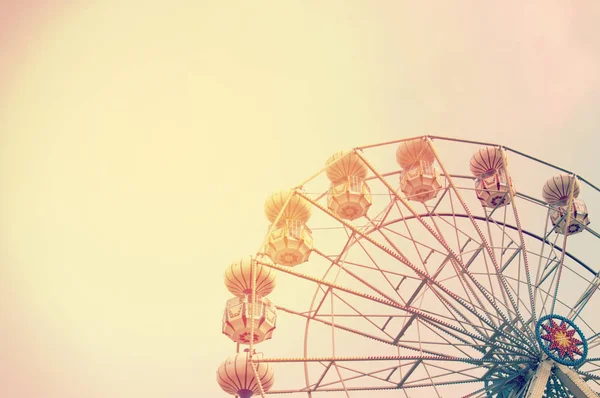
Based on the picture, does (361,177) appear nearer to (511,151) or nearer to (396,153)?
(396,153)

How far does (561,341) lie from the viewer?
50.9ft

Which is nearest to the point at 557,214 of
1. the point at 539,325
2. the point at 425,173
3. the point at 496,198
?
the point at 496,198

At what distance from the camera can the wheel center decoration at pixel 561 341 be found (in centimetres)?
1527

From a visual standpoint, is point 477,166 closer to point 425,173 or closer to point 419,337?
point 425,173

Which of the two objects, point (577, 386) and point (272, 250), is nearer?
point (577, 386)

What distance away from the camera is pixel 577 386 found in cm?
1460

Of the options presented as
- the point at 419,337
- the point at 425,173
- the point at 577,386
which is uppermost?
the point at 425,173

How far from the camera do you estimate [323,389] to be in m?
17.0

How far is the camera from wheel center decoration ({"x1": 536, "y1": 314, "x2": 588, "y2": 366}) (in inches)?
601

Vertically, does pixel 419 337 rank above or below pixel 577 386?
above

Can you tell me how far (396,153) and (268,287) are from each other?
6594 mm

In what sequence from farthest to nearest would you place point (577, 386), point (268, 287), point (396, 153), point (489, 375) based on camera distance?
point (396, 153)
point (268, 287)
point (489, 375)
point (577, 386)

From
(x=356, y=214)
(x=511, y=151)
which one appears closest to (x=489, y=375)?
(x=356, y=214)

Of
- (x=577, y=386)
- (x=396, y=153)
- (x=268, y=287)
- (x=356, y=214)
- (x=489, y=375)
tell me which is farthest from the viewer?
(x=396, y=153)
